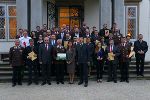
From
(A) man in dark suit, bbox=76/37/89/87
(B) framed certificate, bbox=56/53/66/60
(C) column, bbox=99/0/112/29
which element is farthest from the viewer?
(C) column, bbox=99/0/112/29

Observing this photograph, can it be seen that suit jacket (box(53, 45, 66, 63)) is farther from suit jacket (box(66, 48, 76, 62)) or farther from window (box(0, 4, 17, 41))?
window (box(0, 4, 17, 41))

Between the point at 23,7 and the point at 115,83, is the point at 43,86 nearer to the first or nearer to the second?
the point at 115,83

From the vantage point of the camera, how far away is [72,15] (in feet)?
79.5

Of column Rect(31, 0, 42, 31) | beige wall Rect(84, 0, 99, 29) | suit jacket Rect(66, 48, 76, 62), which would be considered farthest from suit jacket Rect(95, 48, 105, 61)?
beige wall Rect(84, 0, 99, 29)

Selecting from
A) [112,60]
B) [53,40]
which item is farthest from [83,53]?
[53,40]

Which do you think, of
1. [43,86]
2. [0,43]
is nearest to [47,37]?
[43,86]

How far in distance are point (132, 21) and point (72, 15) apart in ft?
13.1

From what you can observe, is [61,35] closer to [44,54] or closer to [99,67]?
[44,54]

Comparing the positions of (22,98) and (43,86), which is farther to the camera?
(43,86)

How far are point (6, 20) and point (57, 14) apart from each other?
3.33 m

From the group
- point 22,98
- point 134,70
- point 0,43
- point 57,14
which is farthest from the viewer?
point 57,14

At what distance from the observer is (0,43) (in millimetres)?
22391

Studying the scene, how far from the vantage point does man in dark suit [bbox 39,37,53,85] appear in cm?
1644

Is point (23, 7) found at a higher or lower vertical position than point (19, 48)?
higher
